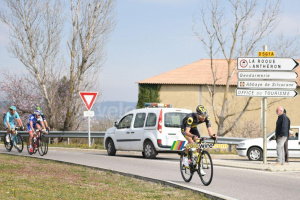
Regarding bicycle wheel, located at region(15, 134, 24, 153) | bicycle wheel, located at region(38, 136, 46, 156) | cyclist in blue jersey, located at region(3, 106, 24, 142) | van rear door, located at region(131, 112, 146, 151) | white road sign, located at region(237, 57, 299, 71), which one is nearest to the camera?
white road sign, located at region(237, 57, 299, 71)

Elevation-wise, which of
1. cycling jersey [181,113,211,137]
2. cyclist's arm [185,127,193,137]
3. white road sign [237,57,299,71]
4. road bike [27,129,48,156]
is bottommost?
road bike [27,129,48,156]

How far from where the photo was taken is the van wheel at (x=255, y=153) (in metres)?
20.6

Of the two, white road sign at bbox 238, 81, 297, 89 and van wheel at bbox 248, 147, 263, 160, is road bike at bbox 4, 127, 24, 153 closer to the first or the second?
van wheel at bbox 248, 147, 263, 160

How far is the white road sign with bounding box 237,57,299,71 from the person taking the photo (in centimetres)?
1681

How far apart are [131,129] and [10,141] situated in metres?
5.44

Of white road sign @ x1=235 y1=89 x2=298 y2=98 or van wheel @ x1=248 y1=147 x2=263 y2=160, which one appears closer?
white road sign @ x1=235 y1=89 x2=298 y2=98

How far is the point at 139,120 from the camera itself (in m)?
20.0

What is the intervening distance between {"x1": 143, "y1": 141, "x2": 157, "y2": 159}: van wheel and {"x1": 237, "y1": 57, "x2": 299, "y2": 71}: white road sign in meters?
4.36

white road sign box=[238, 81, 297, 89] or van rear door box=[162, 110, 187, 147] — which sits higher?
white road sign box=[238, 81, 297, 89]

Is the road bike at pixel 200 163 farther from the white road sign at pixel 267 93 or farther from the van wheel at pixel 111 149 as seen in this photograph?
the van wheel at pixel 111 149

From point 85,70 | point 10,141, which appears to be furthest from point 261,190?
point 85,70

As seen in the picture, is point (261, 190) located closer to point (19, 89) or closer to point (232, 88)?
point (19, 89)

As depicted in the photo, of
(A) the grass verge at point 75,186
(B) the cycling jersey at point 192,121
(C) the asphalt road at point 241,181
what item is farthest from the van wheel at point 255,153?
(B) the cycling jersey at point 192,121

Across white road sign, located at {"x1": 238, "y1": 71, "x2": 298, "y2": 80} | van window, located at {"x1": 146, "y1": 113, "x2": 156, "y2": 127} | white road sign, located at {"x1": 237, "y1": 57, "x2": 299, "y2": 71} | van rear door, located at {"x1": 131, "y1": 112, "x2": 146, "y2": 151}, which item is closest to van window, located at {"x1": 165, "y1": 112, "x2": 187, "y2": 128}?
van window, located at {"x1": 146, "y1": 113, "x2": 156, "y2": 127}
